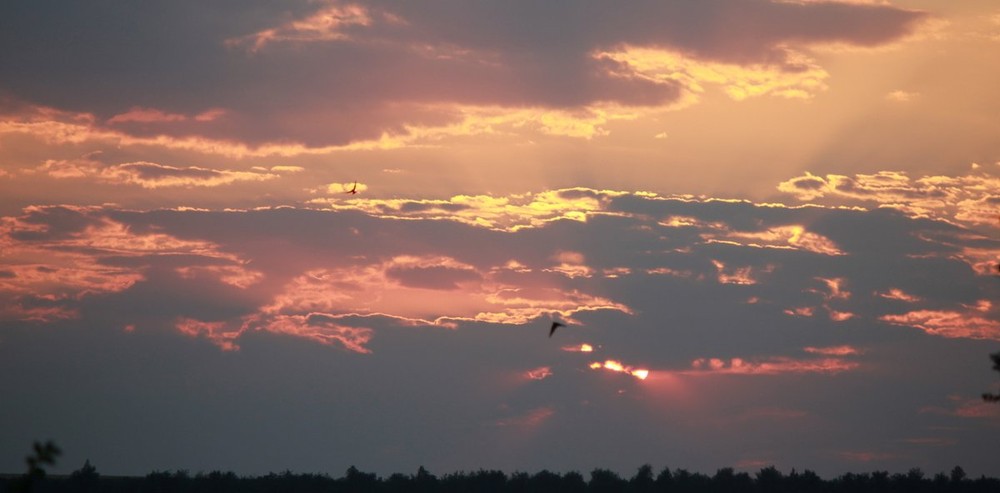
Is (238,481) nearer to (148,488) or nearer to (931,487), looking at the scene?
(148,488)

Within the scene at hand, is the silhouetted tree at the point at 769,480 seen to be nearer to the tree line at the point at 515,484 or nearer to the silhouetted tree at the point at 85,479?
the tree line at the point at 515,484

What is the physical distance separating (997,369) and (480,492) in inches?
6472

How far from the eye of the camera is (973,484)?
193 meters

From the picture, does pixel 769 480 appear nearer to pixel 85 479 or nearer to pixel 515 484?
pixel 515 484

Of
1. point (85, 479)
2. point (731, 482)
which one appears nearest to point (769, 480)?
point (731, 482)

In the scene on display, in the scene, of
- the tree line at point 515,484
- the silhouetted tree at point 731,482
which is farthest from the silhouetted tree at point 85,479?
the silhouetted tree at point 731,482

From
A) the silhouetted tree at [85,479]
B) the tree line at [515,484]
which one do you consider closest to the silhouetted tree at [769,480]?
the tree line at [515,484]

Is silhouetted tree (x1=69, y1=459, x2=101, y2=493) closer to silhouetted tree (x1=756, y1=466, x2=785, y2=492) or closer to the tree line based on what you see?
the tree line

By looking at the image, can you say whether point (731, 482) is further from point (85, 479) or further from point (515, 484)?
point (85, 479)

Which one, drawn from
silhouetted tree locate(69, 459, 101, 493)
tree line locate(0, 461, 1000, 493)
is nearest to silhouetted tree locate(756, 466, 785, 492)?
tree line locate(0, 461, 1000, 493)

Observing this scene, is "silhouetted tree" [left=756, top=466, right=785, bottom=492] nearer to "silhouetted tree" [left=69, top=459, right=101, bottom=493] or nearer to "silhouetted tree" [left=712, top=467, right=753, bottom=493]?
"silhouetted tree" [left=712, top=467, right=753, bottom=493]

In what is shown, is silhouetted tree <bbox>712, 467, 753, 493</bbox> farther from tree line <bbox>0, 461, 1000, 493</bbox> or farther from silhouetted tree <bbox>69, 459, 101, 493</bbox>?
silhouetted tree <bbox>69, 459, 101, 493</bbox>

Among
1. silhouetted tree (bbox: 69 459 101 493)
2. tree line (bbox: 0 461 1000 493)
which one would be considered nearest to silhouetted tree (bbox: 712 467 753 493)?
tree line (bbox: 0 461 1000 493)

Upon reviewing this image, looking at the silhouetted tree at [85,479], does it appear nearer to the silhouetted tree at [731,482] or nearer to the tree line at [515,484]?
the tree line at [515,484]
